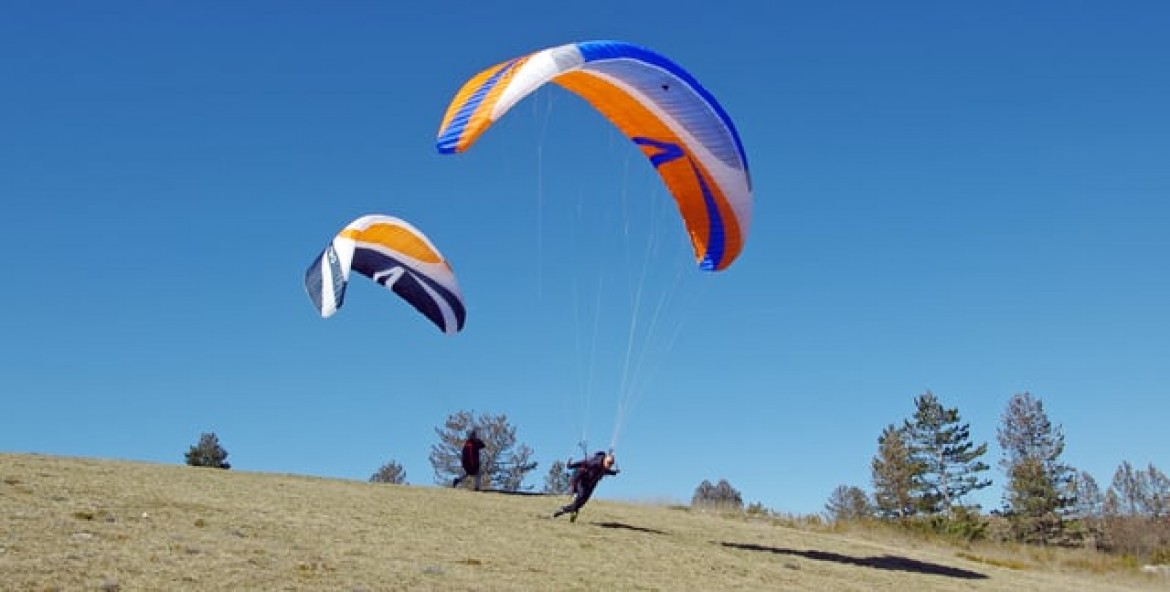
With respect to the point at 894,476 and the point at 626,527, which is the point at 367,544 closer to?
the point at 626,527

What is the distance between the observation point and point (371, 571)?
489 inches

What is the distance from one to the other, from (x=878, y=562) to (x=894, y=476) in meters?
56.7

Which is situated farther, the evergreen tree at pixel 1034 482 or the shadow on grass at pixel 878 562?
the evergreen tree at pixel 1034 482

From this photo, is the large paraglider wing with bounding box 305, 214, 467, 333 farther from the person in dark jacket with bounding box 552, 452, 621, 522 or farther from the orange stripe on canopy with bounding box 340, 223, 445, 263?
the person in dark jacket with bounding box 552, 452, 621, 522

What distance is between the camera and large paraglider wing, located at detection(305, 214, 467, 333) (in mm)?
28562

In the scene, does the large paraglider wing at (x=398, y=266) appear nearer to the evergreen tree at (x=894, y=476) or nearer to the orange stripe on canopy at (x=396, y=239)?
the orange stripe on canopy at (x=396, y=239)

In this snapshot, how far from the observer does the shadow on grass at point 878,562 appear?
2033cm

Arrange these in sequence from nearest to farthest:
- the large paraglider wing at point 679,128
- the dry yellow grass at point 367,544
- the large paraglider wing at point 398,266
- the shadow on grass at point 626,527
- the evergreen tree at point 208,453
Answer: the dry yellow grass at point 367,544 < the large paraglider wing at point 679,128 < the shadow on grass at point 626,527 < the large paraglider wing at point 398,266 < the evergreen tree at point 208,453

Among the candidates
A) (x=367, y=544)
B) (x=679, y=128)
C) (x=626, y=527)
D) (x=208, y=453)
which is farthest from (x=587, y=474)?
(x=208, y=453)

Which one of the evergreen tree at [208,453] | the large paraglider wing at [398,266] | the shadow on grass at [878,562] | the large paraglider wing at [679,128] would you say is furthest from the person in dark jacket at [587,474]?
the evergreen tree at [208,453]

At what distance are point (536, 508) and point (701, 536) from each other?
3883 mm

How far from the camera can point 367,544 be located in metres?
14.5

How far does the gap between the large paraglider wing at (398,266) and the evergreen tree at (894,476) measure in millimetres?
49772

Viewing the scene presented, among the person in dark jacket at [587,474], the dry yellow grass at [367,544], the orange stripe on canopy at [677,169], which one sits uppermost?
the orange stripe on canopy at [677,169]
